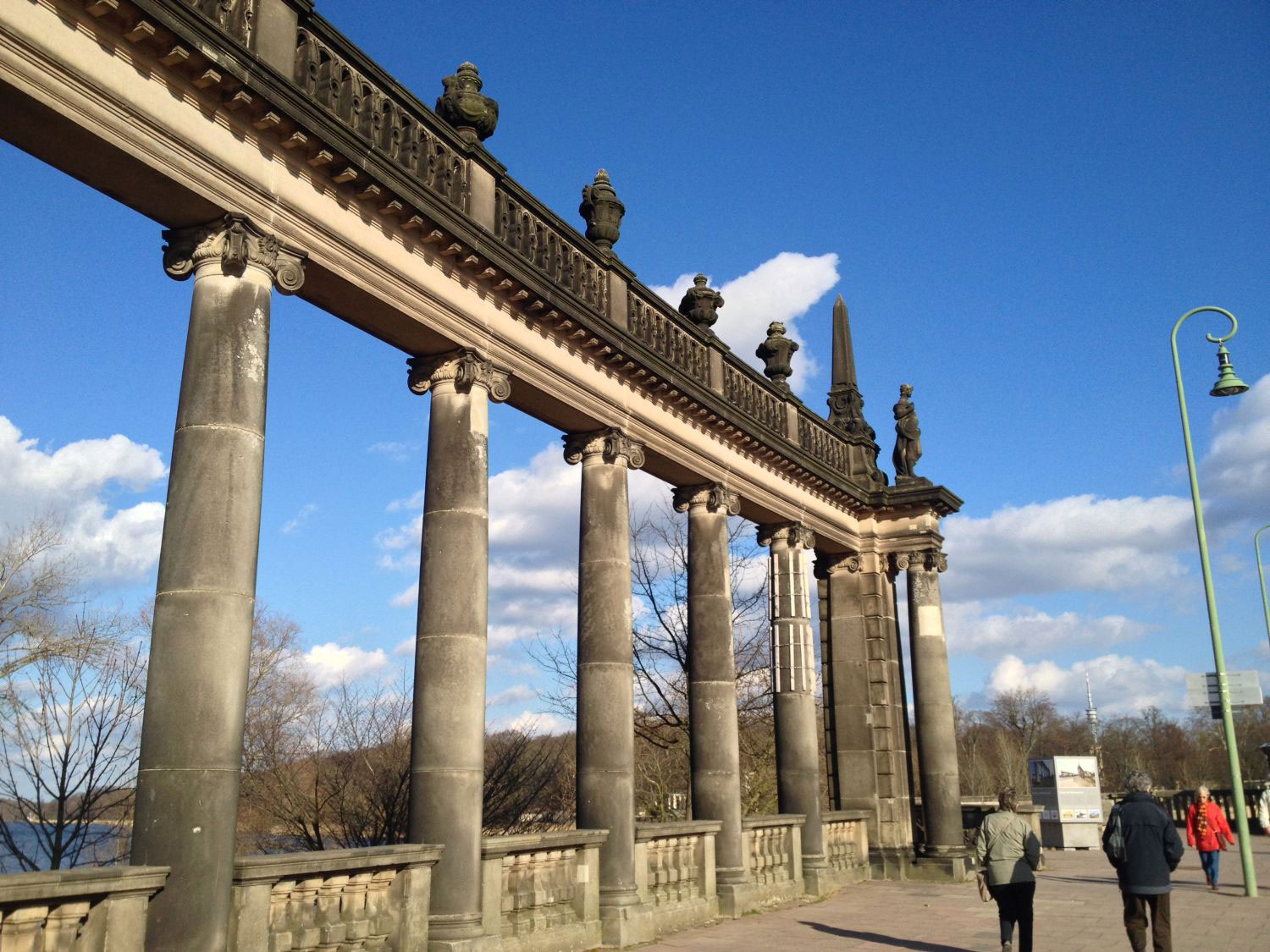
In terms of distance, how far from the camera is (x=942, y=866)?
67.2 ft

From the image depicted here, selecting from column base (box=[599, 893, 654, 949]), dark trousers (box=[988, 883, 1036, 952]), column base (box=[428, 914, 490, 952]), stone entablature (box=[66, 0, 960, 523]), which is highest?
stone entablature (box=[66, 0, 960, 523])

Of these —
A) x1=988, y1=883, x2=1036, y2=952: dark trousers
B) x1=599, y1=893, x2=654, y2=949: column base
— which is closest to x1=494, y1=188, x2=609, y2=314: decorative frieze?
x1=599, y1=893, x2=654, y2=949: column base

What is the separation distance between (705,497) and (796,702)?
14.4ft

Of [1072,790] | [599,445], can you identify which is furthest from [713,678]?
[1072,790]

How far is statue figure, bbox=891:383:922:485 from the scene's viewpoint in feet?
77.1

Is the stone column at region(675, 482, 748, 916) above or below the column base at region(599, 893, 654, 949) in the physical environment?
above

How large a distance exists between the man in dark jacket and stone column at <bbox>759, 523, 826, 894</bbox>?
30.3 feet

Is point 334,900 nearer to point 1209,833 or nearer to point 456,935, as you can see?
point 456,935

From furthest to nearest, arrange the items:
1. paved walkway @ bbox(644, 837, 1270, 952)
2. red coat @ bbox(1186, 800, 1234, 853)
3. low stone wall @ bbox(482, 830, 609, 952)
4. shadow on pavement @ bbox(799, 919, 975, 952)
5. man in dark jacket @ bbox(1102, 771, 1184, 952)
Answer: red coat @ bbox(1186, 800, 1234, 853) → paved walkway @ bbox(644, 837, 1270, 952) → shadow on pavement @ bbox(799, 919, 975, 952) → low stone wall @ bbox(482, 830, 609, 952) → man in dark jacket @ bbox(1102, 771, 1184, 952)

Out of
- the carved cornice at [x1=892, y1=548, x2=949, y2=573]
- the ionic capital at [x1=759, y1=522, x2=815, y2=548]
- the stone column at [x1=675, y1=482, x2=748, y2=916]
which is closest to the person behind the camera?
the stone column at [x1=675, y1=482, x2=748, y2=916]

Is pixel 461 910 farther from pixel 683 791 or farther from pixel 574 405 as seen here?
pixel 683 791

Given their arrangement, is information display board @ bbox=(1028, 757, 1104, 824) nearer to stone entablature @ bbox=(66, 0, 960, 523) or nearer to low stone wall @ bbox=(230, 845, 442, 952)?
stone entablature @ bbox=(66, 0, 960, 523)

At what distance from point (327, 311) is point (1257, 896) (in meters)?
16.7

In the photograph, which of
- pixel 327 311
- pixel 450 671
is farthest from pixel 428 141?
pixel 450 671
